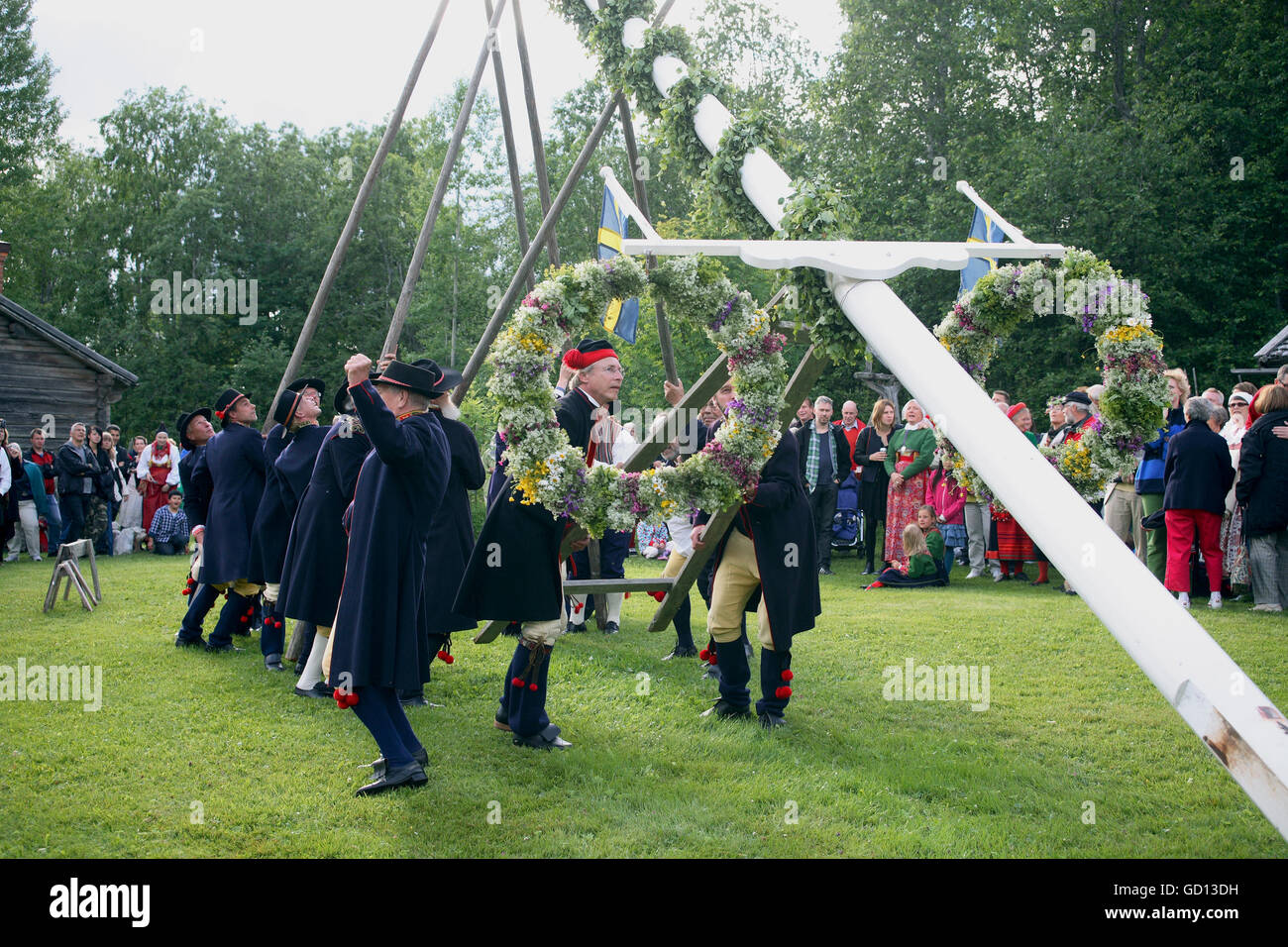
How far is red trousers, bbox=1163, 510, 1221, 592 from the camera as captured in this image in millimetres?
10883

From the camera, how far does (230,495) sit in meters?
9.07

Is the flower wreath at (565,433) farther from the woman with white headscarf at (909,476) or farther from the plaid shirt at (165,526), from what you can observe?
the plaid shirt at (165,526)

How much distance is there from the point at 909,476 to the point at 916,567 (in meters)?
1.30

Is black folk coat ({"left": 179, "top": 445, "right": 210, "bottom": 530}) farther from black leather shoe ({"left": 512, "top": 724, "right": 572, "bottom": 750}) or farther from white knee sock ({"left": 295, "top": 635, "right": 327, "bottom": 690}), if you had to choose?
black leather shoe ({"left": 512, "top": 724, "right": 572, "bottom": 750})

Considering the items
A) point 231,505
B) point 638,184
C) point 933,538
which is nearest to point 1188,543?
point 933,538

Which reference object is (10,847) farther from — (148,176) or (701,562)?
(148,176)

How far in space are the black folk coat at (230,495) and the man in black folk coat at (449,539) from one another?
91.2 inches

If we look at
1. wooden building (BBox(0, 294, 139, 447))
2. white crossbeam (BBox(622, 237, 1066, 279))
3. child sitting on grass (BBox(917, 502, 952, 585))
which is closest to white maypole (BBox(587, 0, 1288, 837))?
white crossbeam (BBox(622, 237, 1066, 279))

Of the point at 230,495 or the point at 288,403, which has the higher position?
the point at 288,403

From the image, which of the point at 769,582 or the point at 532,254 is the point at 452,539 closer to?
the point at 769,582

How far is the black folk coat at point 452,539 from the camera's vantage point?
728cm

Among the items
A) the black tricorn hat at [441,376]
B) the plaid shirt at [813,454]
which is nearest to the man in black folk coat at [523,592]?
the black tricorn hat at [441,376]

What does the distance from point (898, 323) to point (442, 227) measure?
117 ft

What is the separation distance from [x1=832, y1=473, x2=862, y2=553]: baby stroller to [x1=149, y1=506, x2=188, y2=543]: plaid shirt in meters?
11.7
